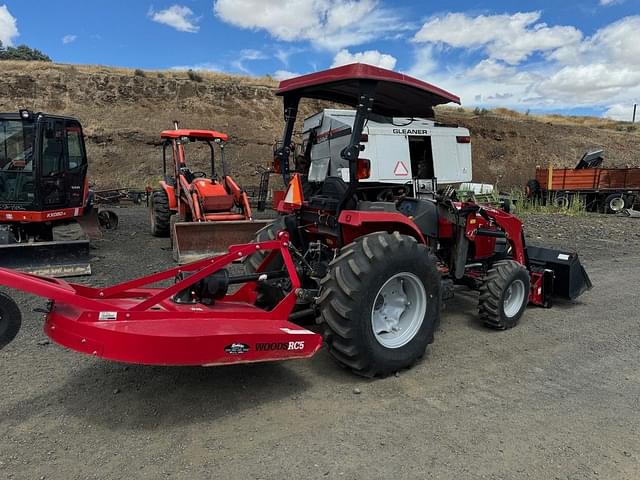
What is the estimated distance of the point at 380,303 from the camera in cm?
401

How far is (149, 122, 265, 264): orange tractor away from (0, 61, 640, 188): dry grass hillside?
43.4 ft

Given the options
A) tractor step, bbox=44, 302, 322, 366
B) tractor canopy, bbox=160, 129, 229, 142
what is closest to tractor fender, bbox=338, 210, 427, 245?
tractor step, bbox=44, 302, 322, 366

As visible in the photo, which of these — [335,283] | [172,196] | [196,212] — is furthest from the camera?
[172,196]

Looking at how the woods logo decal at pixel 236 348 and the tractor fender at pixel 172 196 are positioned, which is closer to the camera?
the woods logo decal at pixel 236 348

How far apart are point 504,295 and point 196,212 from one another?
6243mm

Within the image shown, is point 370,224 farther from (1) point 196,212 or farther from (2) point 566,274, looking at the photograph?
(1) point 196,212

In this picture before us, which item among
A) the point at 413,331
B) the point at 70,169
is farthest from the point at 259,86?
the point at 413,331

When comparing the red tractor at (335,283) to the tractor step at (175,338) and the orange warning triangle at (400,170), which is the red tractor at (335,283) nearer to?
the tractor step at (175,338)

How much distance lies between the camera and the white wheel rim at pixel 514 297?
16.9 ft

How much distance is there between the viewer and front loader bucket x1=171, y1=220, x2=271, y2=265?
847 centimetres

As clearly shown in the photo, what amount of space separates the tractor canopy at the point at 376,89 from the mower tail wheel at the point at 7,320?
106 inches

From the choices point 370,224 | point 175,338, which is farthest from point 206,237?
point 175,338

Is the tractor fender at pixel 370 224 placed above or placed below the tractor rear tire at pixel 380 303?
above

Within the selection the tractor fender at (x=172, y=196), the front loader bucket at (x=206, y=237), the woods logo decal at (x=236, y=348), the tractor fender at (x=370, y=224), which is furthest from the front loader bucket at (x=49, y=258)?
the woods logo decal at (x=236, y=348)
